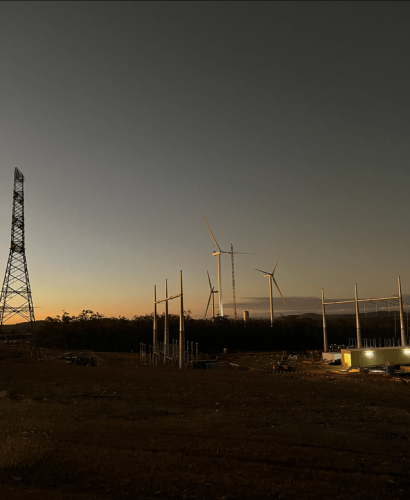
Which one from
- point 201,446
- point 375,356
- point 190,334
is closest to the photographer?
point 201,446

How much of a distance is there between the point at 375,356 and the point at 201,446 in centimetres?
3558

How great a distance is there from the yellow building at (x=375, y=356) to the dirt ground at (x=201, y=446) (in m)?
22.0

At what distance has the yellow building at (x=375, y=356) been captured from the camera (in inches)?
1614

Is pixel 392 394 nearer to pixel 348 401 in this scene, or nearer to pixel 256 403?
pixel 348 401

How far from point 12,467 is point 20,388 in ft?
43.3

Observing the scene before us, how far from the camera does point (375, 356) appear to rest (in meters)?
41.8

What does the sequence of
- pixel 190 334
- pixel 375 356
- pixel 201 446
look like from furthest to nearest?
pixel 190 334 → pixel 375 356 → pixel 201 446

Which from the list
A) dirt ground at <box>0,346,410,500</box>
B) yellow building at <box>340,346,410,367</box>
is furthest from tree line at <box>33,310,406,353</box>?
dirt ground at <box>0,346,410,500</box>

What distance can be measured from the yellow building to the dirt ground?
865 inches

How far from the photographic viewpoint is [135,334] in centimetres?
7131

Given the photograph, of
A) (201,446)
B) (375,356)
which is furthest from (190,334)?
(201,446)

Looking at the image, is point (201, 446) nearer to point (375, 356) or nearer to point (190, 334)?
point (375, 356)

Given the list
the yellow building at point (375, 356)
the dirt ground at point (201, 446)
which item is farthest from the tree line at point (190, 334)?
the dirt ground at point (201, 446)

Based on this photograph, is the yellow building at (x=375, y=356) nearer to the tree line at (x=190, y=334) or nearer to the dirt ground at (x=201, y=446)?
the dirt ground at (x=201, y=446)
